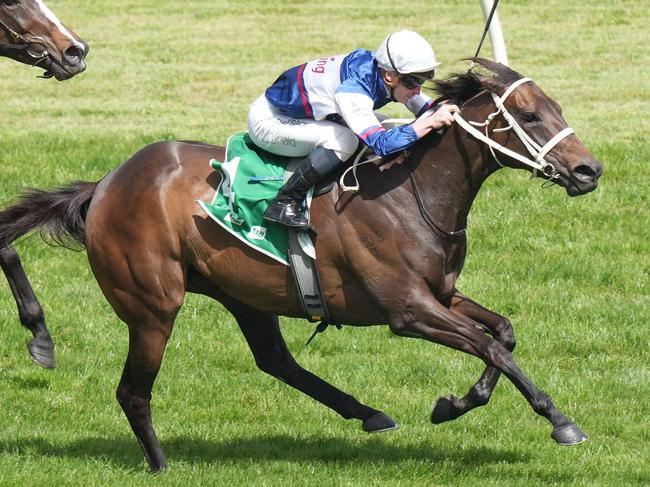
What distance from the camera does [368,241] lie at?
721 centimetres

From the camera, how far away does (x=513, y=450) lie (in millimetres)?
7949

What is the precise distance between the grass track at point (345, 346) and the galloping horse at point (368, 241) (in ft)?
1.63

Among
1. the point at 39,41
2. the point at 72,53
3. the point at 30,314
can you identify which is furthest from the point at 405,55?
the point at 30,314

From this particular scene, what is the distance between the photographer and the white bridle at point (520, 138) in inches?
273

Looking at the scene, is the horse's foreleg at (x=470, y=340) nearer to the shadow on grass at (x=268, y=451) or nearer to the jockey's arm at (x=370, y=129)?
the jockey's arm at (x=370, y=129)

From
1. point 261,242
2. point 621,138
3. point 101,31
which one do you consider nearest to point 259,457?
point 261,242

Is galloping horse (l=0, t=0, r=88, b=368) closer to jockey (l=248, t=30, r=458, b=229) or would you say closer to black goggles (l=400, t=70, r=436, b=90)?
jockey (l=248, t=30, r=458, b=229)

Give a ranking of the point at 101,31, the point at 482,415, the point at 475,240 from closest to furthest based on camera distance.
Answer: the point at 482,415 → the point at 475,240 → the point at 101,31

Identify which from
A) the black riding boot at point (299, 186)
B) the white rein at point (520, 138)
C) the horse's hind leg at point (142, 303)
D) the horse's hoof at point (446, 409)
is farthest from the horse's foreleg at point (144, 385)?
the white rein at point (520, 138)

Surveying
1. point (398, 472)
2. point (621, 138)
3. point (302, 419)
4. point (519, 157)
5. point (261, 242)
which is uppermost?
point (519, 157)

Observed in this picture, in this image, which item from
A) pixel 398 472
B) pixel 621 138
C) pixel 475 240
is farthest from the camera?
pixel 621 138

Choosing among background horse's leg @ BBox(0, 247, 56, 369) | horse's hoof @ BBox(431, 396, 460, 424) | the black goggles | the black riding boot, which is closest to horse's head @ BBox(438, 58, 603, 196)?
the black goggles

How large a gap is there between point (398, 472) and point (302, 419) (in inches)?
50.8

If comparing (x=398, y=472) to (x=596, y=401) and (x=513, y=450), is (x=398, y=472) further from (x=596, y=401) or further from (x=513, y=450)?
(x=596, y=401)
